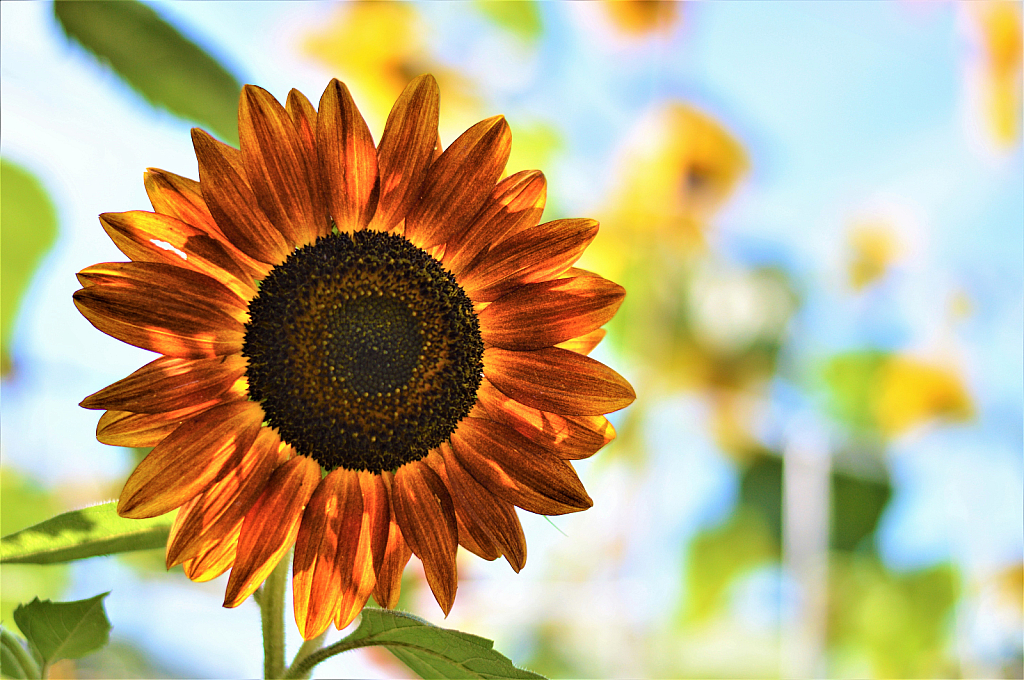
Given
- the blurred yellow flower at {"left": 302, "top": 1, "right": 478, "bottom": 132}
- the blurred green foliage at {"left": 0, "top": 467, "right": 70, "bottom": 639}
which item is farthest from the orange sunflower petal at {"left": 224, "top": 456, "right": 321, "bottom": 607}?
the blurred yellow flower at {"left": 302, "top": 1, "right": 478, "bottom": 132}

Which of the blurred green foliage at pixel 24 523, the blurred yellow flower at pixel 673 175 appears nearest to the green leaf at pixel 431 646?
the blurred green foliage at pixel 24 523

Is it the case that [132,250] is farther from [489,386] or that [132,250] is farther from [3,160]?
[3,160]

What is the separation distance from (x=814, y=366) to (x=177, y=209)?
239cm

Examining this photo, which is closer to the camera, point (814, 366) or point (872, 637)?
point (872, 637)

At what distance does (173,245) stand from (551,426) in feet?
0.60

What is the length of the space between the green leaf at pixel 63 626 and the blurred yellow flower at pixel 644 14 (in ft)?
5.23

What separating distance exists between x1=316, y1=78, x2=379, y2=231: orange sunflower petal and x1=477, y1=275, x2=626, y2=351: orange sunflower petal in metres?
0.08

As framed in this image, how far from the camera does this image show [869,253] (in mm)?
2061

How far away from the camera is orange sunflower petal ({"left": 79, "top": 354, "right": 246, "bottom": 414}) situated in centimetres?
30

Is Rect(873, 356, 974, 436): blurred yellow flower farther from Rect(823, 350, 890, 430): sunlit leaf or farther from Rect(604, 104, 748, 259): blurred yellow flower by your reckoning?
Rect(604, 104, 748, 259): blurred yellow flower

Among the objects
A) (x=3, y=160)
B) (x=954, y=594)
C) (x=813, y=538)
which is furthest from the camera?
(x=954, y=594)

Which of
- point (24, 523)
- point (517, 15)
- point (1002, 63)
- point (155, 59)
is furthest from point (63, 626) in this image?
point (1002, 63)

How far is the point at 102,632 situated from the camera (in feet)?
1.19

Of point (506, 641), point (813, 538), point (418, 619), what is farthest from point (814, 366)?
point (418, 619)
